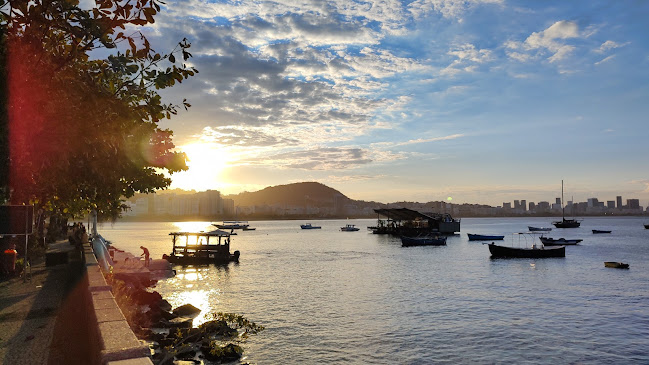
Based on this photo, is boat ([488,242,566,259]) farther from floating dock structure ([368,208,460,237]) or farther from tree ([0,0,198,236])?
tree ([0,0,198,236])

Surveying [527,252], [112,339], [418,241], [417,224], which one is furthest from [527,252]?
[112,339]

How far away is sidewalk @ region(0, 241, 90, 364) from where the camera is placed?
10062mm

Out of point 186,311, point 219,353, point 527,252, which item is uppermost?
point 219,353

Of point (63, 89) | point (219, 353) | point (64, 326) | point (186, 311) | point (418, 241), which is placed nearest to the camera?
point (63, 89)

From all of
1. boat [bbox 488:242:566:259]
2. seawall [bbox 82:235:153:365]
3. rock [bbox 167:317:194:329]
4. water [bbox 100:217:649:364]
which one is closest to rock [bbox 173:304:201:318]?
→ water [bbox 100:217:649:364]

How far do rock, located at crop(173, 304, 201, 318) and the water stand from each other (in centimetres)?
68

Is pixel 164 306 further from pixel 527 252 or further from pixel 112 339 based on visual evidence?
pixel 527 252

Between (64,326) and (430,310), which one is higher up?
(64,326)

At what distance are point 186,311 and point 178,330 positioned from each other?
10.4 meters

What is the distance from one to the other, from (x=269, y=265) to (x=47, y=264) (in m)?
35.1

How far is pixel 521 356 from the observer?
20141 millimetres

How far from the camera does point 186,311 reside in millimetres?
27188

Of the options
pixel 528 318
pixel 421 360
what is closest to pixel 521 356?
pixel 421 360

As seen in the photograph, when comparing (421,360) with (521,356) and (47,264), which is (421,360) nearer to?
(521,356)
